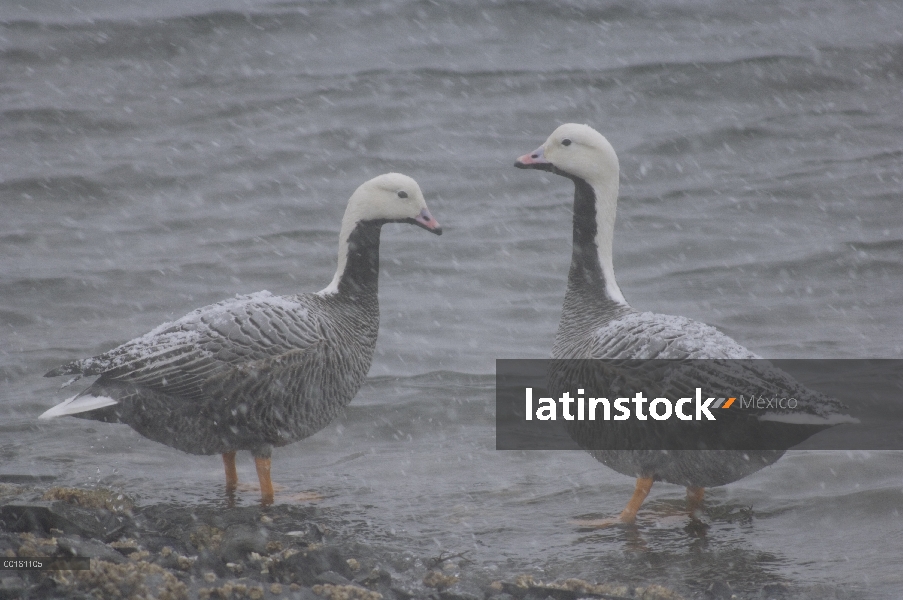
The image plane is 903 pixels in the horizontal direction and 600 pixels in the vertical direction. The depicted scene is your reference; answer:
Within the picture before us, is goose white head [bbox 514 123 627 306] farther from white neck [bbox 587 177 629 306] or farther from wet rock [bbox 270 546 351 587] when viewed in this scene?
wet rock [bbox 270 546 351 587]

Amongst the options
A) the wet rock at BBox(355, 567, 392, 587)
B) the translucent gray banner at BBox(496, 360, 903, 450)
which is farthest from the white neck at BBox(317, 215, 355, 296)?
the wet rock at BBox(355, 567, 392, 587)

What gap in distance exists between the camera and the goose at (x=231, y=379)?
6.53 m

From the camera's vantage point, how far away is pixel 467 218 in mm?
14695

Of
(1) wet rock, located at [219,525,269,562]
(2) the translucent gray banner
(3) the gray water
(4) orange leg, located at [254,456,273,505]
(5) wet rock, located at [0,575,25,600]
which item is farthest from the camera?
(3) the gray water

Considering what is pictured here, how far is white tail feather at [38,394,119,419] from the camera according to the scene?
20.7 ft

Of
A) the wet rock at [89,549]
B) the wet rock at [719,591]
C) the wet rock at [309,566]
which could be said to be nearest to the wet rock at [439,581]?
the wet rock at [309,566]

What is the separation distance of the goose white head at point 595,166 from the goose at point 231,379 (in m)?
1.80

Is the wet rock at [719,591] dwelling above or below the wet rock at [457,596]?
below

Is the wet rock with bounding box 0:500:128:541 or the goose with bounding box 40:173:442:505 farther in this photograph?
the goose with bounding box 40:173:442:505

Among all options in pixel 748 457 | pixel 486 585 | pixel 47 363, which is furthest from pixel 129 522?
pixel 47 363

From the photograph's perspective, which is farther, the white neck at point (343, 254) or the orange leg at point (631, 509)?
the white neck at point (343, 254)

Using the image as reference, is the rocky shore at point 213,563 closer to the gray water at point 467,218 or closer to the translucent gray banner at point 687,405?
the gray water at point 467,218

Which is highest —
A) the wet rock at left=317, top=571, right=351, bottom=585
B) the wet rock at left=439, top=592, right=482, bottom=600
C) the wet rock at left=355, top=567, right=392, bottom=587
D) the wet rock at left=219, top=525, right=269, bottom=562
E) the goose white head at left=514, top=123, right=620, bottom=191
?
the goose white head at left=514, top=123, right=620, bottom=191

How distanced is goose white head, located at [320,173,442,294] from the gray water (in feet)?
5.87
